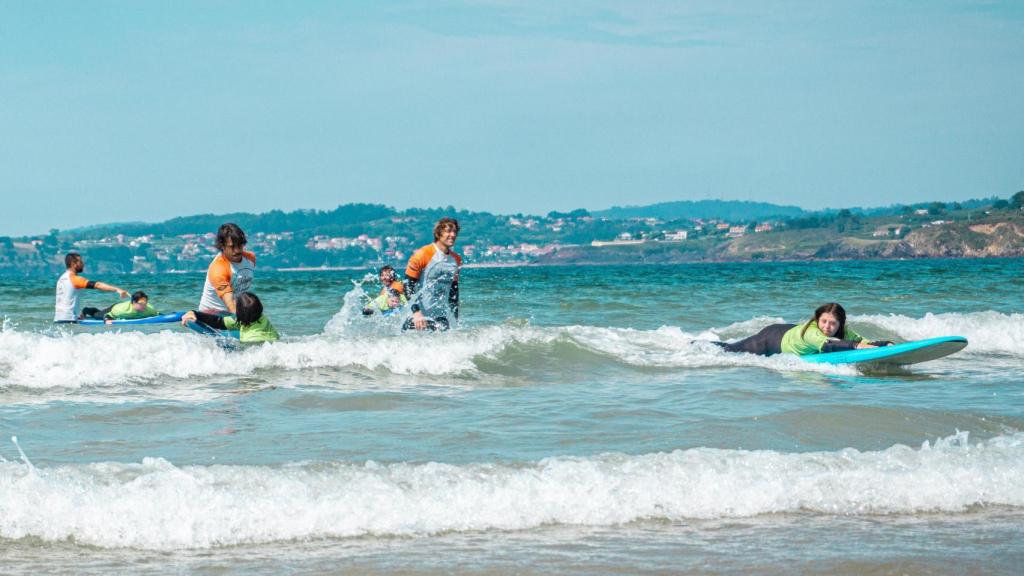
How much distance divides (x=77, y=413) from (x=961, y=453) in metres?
6.44

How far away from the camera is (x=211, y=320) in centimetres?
1016

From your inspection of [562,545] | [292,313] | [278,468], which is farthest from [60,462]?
[292,313]

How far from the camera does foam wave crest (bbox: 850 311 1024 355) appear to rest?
14078mm

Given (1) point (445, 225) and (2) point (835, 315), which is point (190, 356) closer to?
(1) point (445, 225)

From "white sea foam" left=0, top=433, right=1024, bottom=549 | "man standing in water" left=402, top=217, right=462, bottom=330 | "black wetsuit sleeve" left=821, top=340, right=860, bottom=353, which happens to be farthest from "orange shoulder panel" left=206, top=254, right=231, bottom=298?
"black wetsuit sleeve" left=821, top=340, right=860, bottom=353

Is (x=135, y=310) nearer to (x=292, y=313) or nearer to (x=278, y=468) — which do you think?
(x=292, y=313)

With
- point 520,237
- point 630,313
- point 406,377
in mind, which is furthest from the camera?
point 520,237

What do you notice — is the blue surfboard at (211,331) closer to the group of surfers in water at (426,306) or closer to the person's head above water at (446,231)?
the group of surfers in water at (426,306)

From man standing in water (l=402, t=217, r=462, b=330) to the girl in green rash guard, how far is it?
11.1 ft

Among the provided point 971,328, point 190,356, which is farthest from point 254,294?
point 971,328

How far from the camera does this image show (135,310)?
18531 millimetres

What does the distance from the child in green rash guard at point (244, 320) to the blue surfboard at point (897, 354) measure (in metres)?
5.68

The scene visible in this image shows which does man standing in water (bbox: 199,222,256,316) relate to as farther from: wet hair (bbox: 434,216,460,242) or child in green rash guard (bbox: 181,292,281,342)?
wet hair (bbox: 434,216,460,242)

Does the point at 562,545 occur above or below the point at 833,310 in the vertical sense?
below
